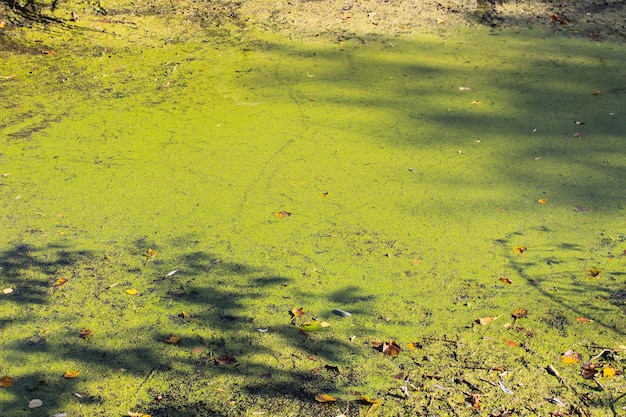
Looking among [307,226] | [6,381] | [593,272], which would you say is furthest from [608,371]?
[6,381]

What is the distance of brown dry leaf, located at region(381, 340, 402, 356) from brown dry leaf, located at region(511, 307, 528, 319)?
0.42 meters

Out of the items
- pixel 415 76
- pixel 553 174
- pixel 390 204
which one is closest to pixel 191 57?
pixel 415 76

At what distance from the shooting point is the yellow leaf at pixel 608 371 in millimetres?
2023

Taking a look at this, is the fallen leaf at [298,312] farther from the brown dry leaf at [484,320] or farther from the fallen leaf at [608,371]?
the fallen leaf at [608,371]

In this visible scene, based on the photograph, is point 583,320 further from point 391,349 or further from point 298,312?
point 298,312

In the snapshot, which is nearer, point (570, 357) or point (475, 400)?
point (475, 400)

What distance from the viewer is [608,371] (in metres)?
2.04

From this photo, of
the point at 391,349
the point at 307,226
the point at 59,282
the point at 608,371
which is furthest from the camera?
the point at 307,226

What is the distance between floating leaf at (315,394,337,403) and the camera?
193 centimetres

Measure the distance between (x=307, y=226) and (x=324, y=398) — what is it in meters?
0.98

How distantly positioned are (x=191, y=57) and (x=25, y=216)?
6.42ft

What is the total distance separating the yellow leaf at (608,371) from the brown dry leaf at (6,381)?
1.67 meters

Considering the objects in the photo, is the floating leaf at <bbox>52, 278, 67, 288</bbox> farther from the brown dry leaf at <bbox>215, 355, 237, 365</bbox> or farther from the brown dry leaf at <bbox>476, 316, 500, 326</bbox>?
the brown dry leaf at <bbox>476, 316, 500, 326</bbox>

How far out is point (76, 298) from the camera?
240 centimetres
